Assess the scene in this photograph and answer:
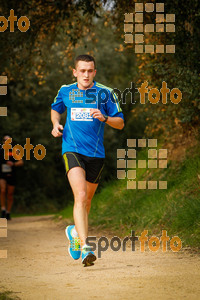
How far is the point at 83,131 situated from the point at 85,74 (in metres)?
0.69

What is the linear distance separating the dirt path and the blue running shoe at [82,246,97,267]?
0.13 meters

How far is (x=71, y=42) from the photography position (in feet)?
43.1

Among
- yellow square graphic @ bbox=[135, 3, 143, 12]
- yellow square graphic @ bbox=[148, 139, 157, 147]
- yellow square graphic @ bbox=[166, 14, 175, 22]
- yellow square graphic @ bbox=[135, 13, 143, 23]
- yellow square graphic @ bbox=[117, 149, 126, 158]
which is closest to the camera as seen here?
yellow square graphic @ bbox=[166, 14, 175, 22]

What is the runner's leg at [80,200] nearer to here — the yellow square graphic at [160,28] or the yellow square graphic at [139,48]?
the yellow square graphic at [160,28]

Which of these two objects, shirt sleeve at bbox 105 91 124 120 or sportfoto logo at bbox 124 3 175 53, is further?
sportfoto logo at bbox 124 3 175 53

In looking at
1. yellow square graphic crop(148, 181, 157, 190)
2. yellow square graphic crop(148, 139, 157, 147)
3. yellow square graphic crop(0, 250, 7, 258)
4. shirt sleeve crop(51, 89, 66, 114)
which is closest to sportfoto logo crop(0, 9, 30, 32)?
yellow square graphic crop(148, 139, 157, 147)

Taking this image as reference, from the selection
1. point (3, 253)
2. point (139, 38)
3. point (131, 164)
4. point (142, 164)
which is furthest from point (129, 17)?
point (3, 253)

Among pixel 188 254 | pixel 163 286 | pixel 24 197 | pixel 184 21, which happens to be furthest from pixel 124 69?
pixel 163 286

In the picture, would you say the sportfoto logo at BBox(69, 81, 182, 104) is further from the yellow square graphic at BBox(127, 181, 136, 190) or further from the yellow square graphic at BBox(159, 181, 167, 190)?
the yellow square graphic at BBox(127, 181, 136, 190)

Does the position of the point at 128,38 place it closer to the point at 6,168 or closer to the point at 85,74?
the point at 85,74

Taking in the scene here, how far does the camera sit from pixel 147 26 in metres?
11.5

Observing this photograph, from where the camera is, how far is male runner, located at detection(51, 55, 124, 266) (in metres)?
7.09

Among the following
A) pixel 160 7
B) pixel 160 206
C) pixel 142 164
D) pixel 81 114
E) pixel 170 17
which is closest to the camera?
pixel 81 114

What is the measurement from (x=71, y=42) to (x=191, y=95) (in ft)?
13.4
